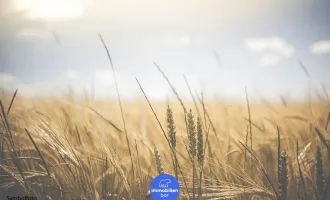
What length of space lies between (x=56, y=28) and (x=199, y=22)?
587mm

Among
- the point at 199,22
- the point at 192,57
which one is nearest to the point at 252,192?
the point at 192,57

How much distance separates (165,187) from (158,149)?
14cm

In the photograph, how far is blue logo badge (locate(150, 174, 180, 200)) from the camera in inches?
43.4

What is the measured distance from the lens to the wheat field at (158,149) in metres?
1.02

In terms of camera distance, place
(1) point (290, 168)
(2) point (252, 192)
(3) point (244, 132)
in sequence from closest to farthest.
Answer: (2) point (252, 192), (1) point (290, 168), (3) point (244, 132)

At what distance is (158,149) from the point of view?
1.17 metres

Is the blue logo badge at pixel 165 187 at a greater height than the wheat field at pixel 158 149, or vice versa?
the wheat field at pixel 158 149

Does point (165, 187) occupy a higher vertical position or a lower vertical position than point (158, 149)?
lower

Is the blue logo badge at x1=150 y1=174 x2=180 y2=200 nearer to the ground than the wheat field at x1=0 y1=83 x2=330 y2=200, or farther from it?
nearer to the ground

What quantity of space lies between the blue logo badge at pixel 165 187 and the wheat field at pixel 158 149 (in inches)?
1.0

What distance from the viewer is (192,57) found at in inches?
49.2

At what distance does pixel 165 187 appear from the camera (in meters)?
1.11

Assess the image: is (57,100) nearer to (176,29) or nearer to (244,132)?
(176,29)

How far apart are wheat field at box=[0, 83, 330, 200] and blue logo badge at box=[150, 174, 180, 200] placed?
26mm
